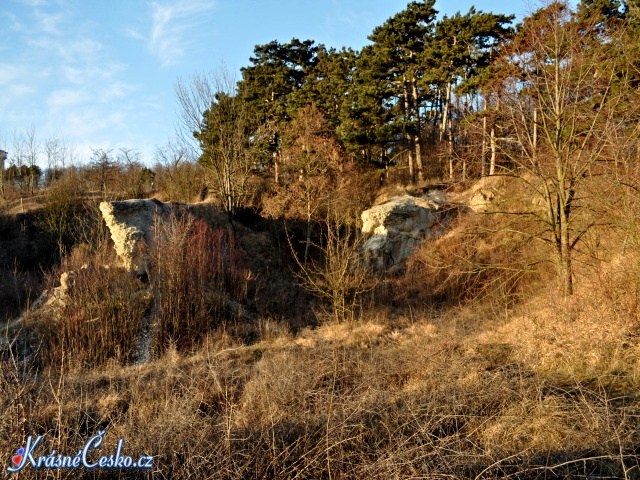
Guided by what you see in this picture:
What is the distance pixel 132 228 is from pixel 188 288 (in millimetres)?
4012

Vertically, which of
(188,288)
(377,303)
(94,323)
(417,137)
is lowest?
(377,303)

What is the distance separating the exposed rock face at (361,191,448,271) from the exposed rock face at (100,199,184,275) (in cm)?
933

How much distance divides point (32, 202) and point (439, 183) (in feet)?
79.2

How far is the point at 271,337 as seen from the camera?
11016mm

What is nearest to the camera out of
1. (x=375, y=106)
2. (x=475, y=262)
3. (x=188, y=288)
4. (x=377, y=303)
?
(x=188, y=288)

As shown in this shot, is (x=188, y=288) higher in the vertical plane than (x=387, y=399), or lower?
higher

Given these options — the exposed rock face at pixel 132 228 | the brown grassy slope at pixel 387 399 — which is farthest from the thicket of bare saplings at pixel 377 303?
the exposed rock face at pixel 132 228

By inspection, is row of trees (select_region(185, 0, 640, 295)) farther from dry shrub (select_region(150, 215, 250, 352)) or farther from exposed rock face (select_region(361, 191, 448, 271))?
dry shrub (select_region(150, 215, 250, 352))

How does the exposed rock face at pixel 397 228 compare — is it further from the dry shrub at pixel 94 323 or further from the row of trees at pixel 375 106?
the dry shrub at pixel 94 323

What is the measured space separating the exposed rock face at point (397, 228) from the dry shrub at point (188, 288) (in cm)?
779

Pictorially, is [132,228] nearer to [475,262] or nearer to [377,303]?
[377,303]

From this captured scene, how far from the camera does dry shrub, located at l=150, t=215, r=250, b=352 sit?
11008 mm

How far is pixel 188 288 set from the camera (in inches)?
463

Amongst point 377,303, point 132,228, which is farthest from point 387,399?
point 132,228
